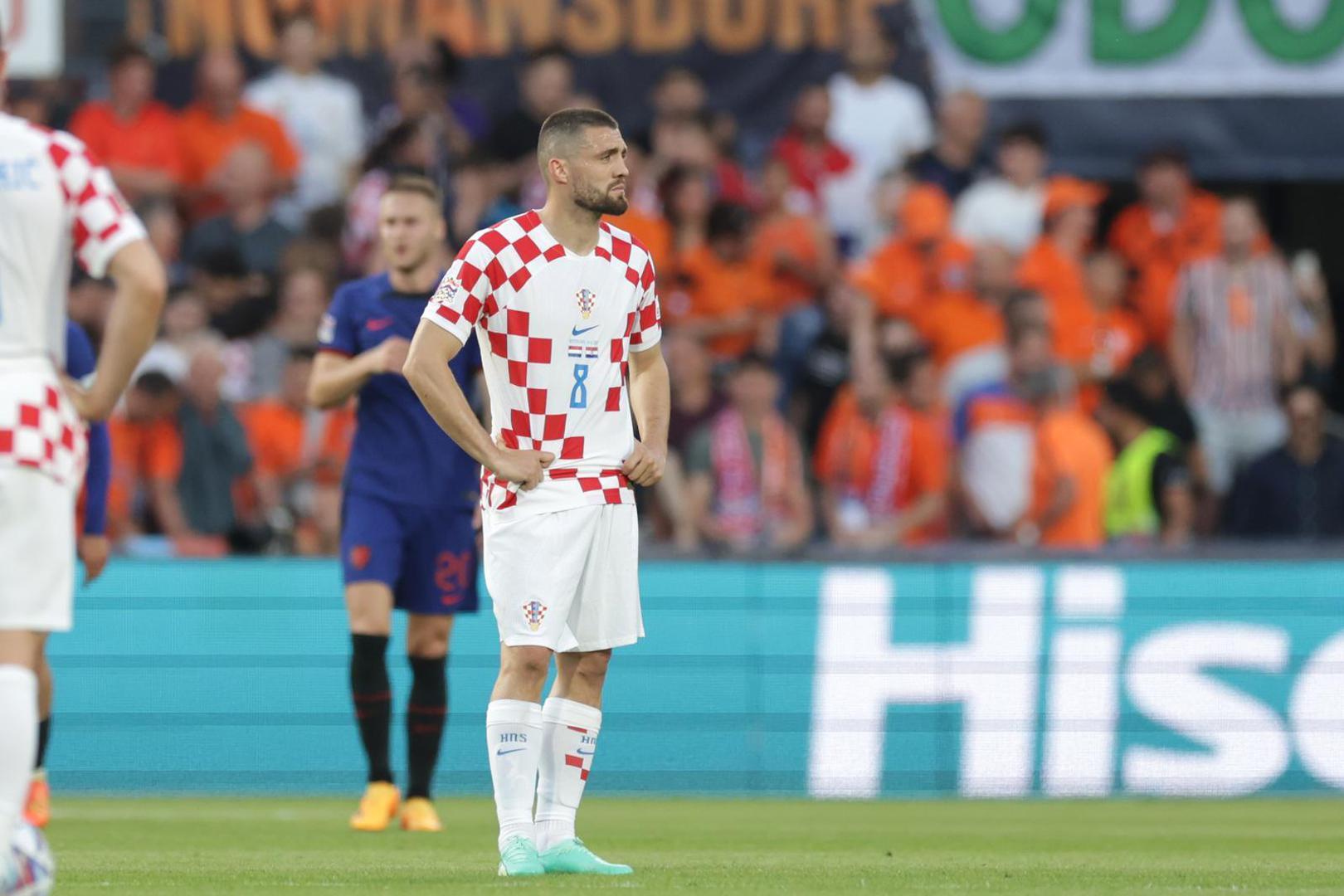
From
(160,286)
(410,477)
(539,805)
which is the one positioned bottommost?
(539,805)

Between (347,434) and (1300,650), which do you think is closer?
(1300,650)

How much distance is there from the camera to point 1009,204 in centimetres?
1538

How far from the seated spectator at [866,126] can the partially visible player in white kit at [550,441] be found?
8.65m

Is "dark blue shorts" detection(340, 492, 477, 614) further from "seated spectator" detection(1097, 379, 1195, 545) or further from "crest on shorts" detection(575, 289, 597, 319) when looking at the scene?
"seated spectator" detection(1097, 379, 1195, 545)

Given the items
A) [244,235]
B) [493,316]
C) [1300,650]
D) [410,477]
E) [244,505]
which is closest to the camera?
[493,316]

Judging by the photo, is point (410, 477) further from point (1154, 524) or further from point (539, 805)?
point (1154, 524)

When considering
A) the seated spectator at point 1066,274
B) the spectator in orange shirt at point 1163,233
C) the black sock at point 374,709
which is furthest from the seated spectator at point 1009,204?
the black sock at point 374,709

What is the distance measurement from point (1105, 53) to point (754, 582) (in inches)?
200

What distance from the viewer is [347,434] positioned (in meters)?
13.5

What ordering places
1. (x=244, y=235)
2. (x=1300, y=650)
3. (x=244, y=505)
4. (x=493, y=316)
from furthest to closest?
1. (x=244, y=235)
2. (x=244, y=505)
3. (x=1300, y=650)
4. (x=493, y=316)

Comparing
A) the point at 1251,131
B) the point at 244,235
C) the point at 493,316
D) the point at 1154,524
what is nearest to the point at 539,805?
the point at 493,316

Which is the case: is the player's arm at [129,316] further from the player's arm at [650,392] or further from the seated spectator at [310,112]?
the seated spectator at [310,112]

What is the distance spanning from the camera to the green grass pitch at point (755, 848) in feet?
22.9

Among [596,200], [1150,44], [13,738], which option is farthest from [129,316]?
[1150,44]
